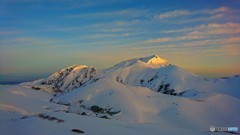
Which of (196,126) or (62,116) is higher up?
(62,116)

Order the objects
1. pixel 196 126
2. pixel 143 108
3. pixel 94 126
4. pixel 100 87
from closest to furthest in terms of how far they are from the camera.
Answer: pixel 94 126
pixel 196 126
pixel 143 108
pixel 100 87

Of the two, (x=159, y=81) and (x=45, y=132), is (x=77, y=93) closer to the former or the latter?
(x=45, y=132)

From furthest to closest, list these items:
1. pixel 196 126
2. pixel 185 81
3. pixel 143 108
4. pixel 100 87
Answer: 1. pixel 185 81
2. pixel 100 87
3. pixel 143 108
4. pixel 196 126

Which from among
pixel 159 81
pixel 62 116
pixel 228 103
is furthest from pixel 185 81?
pixel 62 116

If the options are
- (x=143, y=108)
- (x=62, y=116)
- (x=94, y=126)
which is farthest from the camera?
(x=143, y=108)

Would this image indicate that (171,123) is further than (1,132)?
Yes

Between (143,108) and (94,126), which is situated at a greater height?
(94,126)

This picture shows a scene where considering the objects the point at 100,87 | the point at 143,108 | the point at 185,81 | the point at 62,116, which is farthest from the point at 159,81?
the point at 62,116

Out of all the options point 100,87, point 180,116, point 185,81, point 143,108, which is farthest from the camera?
point 185,81

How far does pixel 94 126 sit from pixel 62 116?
5105mm

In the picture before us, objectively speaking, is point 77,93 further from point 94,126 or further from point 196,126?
point 94,126

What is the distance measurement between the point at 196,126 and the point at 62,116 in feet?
144

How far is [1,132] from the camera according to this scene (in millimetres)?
26031

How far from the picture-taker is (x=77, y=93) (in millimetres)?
102062
